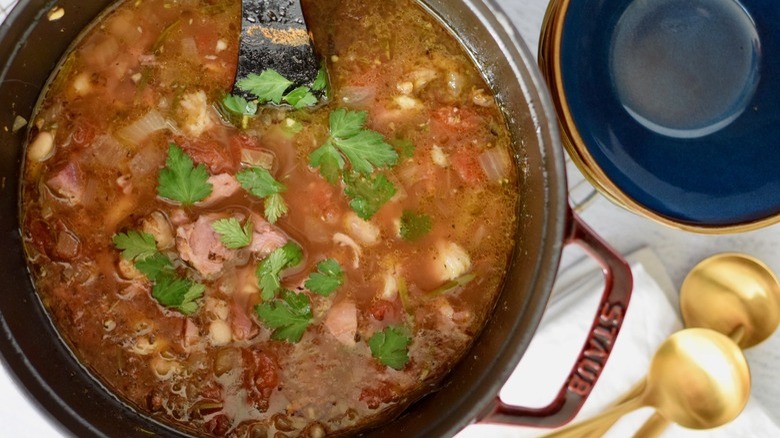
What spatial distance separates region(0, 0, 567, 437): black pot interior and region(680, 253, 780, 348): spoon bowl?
0.99m

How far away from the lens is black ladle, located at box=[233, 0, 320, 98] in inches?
83.0

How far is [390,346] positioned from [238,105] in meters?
0.82

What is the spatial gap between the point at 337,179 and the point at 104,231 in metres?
0.69

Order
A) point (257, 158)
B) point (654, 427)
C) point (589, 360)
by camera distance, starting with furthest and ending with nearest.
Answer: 1. point (654, 427)
2. point (257, 158)
3. point (589, 360)

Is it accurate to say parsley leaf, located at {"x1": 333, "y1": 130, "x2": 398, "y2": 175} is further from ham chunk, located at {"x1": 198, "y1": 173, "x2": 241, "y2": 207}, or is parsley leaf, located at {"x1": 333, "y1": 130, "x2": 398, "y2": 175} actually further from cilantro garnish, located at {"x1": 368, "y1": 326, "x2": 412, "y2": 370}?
cilantro garnish, located at {"x1": 368, "y1": 326, "x2": 412, "y2": 370}

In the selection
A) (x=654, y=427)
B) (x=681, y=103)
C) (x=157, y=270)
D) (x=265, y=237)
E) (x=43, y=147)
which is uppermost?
(x=681, y=103)

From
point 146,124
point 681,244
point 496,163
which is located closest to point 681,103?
point 681,244

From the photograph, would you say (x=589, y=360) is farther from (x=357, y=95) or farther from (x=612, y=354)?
(x=357, y=95)

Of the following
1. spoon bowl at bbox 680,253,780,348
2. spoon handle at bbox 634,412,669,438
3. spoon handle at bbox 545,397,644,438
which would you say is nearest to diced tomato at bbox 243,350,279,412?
spoon handle at bbox 545,397,644,438

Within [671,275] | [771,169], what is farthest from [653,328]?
[771,169]

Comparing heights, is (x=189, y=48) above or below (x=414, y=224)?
above

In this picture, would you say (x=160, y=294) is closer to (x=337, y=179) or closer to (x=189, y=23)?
(x=337, y=179)

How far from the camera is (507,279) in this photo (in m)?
2.20

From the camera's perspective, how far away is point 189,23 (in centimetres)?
218
